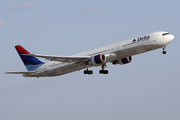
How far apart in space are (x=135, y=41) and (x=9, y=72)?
26079mm

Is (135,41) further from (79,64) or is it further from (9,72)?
(9,72)

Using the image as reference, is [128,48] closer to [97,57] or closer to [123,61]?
[97,57]

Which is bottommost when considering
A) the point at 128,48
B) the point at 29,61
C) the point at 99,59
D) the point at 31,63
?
the point at 99,59

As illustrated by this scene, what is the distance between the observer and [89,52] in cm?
7494


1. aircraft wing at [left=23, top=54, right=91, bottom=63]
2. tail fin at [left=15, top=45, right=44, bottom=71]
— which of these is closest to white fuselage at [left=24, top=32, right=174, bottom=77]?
aircraft wing at [left=23, top=54, right=91, bottom=63]

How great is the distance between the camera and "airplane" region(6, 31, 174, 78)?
68.4m

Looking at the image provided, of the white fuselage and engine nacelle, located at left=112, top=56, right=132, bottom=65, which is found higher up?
the white fuselage

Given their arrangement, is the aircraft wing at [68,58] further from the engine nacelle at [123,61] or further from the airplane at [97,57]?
the engine nacelle at [123,61]

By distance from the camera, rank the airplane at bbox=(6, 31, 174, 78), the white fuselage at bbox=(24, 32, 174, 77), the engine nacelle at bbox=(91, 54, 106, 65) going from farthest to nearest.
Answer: the engine nacelle at bbox=(91, 54, 106, 65) < the airplane at bbox=(6, 31, 174, 78) < the white fuselage at bbox=(24, 32, 174, 77)

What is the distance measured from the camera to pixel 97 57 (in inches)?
2810

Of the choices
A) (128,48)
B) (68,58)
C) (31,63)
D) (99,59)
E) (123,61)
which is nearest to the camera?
(128,48)

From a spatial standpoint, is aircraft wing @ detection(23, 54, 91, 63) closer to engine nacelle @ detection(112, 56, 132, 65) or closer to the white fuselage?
the white fuselage

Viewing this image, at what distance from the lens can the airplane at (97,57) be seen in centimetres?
6844

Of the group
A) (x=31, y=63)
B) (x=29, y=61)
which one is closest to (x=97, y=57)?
(x=31, y=63)
